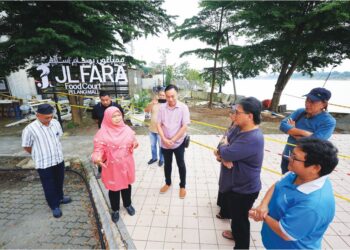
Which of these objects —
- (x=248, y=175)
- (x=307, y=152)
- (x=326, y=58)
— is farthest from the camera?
(x=326, y=58)

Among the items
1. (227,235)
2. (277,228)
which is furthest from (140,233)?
(277,228)

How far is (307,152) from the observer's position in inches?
49.6

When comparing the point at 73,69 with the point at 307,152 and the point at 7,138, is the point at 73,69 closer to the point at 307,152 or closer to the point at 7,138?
the point at 7,138

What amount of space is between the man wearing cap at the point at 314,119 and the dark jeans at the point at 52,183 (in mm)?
3569

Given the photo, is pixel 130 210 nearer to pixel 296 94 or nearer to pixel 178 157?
pixel 178 157

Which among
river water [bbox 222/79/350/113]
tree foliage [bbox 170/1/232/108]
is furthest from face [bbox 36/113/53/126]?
tree foliage [bbox 170/1/232/108]

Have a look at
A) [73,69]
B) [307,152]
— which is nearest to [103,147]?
[307,152]

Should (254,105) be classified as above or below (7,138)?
above

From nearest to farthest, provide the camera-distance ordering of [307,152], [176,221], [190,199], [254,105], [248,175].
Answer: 1. [307,152]
2. [254,105]
3. [248,175]
4. [176,221]
5. [190,199]

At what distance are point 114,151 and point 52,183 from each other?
128 centimetres

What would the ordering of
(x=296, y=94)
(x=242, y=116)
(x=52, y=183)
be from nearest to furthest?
(x=242, y=116), (x=52, y=183), (x=296, y=94)

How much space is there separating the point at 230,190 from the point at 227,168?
24 cm

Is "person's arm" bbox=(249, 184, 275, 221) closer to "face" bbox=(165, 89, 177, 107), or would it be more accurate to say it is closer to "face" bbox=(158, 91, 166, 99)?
"face" bbox=(165, 89, 177, 107)

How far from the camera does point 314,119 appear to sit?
8.39 ft
